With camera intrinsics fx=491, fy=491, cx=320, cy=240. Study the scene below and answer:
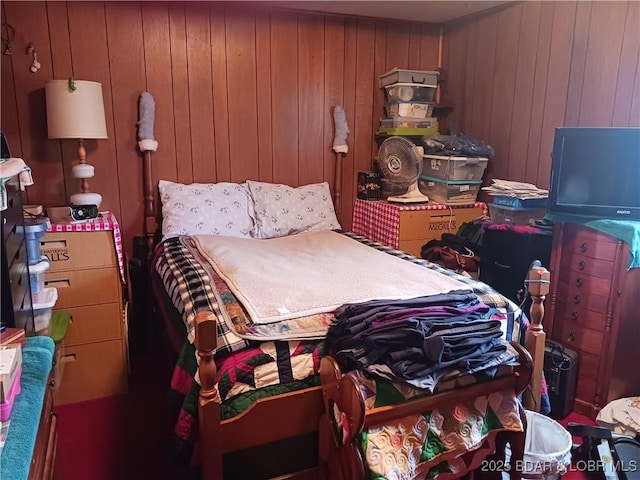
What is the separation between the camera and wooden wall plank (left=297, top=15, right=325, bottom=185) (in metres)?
3.21

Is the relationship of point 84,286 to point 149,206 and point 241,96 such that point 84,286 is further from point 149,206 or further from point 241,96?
point 241,96

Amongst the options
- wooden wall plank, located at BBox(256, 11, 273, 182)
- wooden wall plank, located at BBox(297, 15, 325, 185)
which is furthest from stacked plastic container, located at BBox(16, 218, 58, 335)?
wooden wall plank, located at BBox(297, 15, 325, 185)

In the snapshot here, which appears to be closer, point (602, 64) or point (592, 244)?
point (592, 244)

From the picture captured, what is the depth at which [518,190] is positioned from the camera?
8.65ft

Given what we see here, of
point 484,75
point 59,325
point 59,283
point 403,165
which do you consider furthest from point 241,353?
point 484,75

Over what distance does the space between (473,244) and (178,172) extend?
1.83 m

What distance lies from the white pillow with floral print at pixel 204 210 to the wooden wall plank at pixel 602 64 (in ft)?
6.41

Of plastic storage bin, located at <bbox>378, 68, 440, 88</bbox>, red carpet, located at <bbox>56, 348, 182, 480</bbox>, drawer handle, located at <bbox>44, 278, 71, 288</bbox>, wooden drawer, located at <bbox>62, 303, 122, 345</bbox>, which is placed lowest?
red carpet, located at <bbox>56, 348, 182, 480</bbox>

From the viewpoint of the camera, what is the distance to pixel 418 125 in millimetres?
3348

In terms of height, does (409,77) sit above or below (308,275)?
above

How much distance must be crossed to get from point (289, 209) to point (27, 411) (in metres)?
2.22

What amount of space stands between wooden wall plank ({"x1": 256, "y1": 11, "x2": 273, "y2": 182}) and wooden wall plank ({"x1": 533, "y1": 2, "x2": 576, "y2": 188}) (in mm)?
1666

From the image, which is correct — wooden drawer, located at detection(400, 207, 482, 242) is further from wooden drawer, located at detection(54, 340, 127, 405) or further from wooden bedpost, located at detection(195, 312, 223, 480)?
wooden bedpost, located at detection(195, 312, 223, 480)

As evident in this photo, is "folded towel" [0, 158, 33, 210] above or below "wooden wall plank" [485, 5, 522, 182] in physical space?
below
